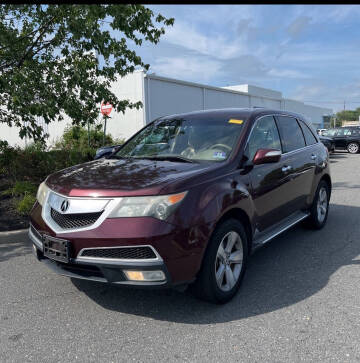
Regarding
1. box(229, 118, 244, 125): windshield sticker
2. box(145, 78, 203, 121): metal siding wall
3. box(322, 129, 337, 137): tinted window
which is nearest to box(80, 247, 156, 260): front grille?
box(229, 118, 244, 125): windshield sticker

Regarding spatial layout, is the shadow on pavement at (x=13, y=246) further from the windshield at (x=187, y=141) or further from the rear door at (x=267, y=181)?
the rear door at (x=267, y=181)

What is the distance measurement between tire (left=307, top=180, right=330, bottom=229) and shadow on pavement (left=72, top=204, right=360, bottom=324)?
292 millimetres

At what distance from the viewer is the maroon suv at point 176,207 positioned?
2.93 m

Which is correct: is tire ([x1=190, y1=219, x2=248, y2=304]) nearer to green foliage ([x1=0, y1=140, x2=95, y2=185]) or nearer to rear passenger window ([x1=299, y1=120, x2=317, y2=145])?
rear passenger window ([x1=299, y1=120, x2=317, y2=145])

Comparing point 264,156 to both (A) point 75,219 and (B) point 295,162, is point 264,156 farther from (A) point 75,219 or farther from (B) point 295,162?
(A) point 75,219

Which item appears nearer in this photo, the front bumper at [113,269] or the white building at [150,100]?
the front bumper at [113,269]

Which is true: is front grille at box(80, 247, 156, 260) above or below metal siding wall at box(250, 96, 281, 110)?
below

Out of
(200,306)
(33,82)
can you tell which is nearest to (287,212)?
(200,306)

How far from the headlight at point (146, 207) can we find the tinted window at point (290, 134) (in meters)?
2.39

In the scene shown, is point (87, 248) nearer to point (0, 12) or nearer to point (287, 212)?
point (287, 212)

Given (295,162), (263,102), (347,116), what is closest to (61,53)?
(295,162)

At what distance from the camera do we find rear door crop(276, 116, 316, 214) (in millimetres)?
4723

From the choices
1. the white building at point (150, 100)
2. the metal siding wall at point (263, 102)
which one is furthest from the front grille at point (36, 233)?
the metal siding wall at point (263, 102)

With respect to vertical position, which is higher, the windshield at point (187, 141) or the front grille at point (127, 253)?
the windshield at point (187, 141)
